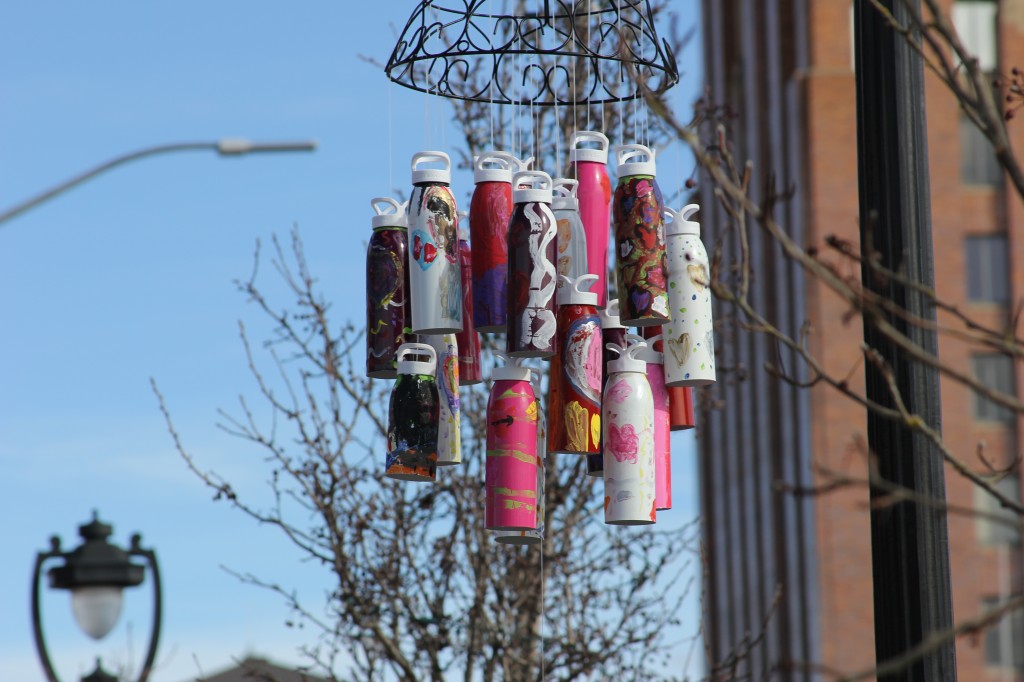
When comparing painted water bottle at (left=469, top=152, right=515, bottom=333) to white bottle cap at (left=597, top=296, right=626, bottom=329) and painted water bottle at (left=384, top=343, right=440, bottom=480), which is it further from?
white bottle cap at (left=597, top=296, right=626, bottom=329)

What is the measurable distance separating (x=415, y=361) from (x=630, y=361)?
612 millimetres

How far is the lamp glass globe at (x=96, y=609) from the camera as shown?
4766 mm

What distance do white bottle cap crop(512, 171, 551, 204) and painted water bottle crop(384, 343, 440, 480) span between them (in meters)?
0.53

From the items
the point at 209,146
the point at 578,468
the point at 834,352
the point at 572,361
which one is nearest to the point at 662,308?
the point at 572,361

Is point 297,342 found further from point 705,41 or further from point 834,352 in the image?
point 705,41

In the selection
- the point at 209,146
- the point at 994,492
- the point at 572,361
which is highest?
the point at 209,146

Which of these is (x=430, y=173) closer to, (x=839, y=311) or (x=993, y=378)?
(x=839, y=311)

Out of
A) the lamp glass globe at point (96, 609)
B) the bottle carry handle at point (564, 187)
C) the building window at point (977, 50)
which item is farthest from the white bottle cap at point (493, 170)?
the building window at point (977, 50)

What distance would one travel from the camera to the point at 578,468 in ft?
27.1

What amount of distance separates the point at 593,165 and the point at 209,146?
56.0 inches

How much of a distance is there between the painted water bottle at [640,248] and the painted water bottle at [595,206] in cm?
6

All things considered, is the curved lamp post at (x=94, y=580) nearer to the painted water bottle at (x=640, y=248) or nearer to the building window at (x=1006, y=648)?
the painted water bottle at (x=640, y=248)

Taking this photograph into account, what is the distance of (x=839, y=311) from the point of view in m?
28.5

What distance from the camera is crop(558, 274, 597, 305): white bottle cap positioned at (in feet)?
15.7
